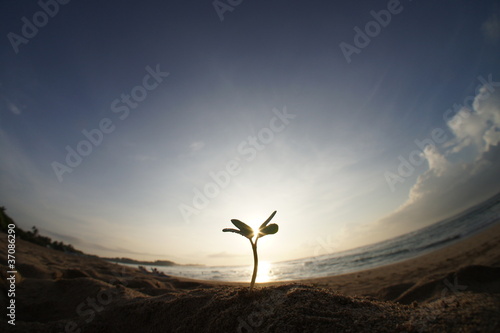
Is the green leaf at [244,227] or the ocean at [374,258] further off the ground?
the green leaf at [244,227]

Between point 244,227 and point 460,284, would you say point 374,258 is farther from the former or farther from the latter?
point 244,227

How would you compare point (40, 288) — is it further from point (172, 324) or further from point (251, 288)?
point (251, 288)

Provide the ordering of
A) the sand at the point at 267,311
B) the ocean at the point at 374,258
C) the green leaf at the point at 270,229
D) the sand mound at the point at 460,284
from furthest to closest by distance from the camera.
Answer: the ocean at the point at 374,258
the sand mound at the point at 460,284
the green leaf at the point at 270,229
the sand at the point at 267,311

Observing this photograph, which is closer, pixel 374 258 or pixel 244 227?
pixel 244 227

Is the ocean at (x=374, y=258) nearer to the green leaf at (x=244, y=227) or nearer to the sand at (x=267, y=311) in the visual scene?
the sand at (x=267, y=311)

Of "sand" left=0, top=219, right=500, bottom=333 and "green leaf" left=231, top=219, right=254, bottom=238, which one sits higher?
"green leaf" left=231, top=219, right=254, bottom=238

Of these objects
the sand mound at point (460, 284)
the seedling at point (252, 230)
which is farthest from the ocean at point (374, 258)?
the seedling at point (252, 230)

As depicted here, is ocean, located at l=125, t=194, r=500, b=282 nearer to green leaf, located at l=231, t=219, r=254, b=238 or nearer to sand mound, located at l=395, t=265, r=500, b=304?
sand mound, located at l=395, t=265, r=500, b=304

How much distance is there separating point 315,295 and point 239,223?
35.4 inches

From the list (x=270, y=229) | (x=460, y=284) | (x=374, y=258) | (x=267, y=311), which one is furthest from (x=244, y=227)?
(x=374, y=258)

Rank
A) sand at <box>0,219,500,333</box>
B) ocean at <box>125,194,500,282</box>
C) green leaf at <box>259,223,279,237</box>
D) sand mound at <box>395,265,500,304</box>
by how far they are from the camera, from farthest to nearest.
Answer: ocean at <box>125,194,500,282</box>, sand mound at <box>395,265,500,304</box>, green leaf at <box>259,223,279,237</box>, sand at <box>0,219,500,333</box>

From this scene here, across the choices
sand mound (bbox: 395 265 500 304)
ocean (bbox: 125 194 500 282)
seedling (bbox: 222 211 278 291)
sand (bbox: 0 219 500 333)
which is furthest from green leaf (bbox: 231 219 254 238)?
ocean (bbox: 125 194 500 282)

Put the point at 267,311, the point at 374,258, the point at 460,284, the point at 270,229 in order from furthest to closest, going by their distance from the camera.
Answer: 1. the point at 374,258
2. the point at 460,284
3. the point at 270,229
4. the point at 267,311

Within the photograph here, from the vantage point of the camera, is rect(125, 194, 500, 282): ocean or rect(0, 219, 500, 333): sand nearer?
rect(0, 219, 500, 333): sand
